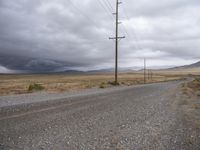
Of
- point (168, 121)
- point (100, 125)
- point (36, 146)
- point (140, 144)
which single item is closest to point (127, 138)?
point (140, 144)

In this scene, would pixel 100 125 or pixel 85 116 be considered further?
pixel 85 116

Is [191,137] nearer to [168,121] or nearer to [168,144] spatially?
[168,144]

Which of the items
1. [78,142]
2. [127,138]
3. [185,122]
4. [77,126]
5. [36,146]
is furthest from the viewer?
[185,122]

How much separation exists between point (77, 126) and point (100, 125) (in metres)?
0.96

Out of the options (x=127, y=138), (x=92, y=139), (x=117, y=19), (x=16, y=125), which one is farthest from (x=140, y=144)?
(x=117, y=19)

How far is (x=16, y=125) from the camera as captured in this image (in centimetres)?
1014

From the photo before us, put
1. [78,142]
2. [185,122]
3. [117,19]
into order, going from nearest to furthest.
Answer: [78,142] → [185,122] → [117,19]

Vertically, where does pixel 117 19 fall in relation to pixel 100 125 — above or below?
above

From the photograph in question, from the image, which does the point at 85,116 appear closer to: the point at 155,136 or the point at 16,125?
the point at 16,125

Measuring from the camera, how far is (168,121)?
1169 cm

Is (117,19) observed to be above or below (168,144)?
above

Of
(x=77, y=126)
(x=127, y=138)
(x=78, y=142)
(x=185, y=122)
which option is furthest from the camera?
(x=185, y=122)

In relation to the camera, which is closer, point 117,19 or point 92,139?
point 92,139

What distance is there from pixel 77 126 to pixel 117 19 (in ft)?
128
